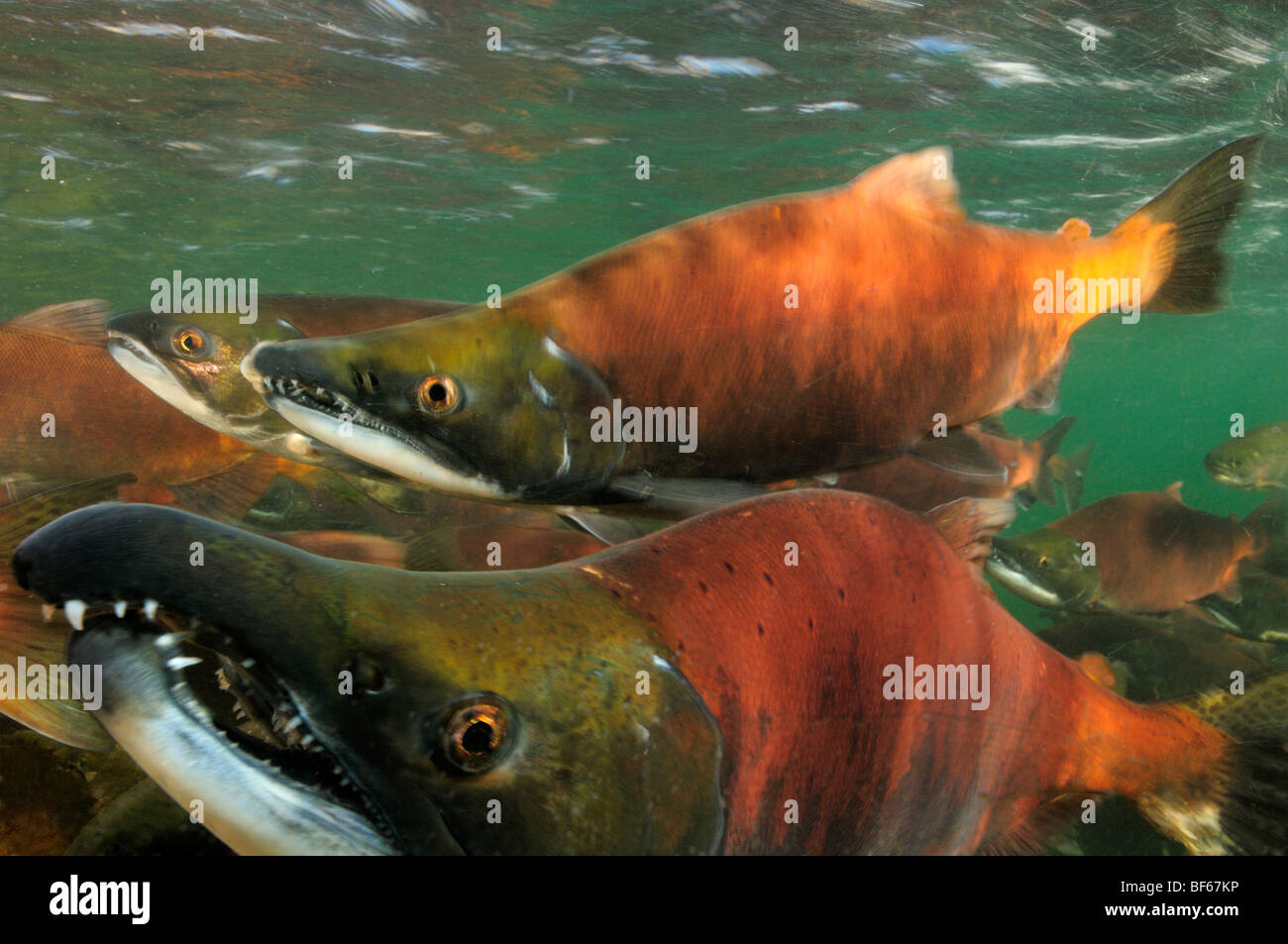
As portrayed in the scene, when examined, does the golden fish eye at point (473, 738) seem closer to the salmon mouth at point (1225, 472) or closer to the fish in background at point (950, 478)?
the fish in background at point (950, 478)

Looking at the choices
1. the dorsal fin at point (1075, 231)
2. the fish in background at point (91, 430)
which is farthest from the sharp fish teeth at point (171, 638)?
the dorsal fin at point (1075, 231)

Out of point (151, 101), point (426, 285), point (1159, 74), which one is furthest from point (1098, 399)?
point (151, 101)

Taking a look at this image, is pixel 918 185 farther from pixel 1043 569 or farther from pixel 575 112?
pixel 575 112

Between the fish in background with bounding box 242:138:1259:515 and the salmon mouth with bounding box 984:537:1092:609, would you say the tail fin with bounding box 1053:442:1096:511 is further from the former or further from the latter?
the fish in background with bounding box 242:138:1259:515

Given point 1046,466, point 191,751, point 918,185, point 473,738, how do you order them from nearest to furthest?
point 191,751 < point 473,738 < point 918,185 < point 1046,466

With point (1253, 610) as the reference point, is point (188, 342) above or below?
above

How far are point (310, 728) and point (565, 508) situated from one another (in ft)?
4.53

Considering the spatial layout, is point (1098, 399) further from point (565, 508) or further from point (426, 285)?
point (565, 508)

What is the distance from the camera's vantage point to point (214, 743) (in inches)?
46.8

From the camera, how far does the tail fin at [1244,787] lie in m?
2.21

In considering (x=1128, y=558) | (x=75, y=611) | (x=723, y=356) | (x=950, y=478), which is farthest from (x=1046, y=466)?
(x=75, y=611)

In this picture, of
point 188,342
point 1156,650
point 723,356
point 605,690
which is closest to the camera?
point 605,690

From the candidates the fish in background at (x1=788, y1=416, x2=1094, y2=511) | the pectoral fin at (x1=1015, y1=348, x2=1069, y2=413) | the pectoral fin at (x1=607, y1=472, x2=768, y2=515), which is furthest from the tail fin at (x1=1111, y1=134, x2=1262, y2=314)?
the pectoral fin at (x1=607, y1=472, x2=768, y2=515)

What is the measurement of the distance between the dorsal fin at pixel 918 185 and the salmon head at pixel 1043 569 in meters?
4.14
